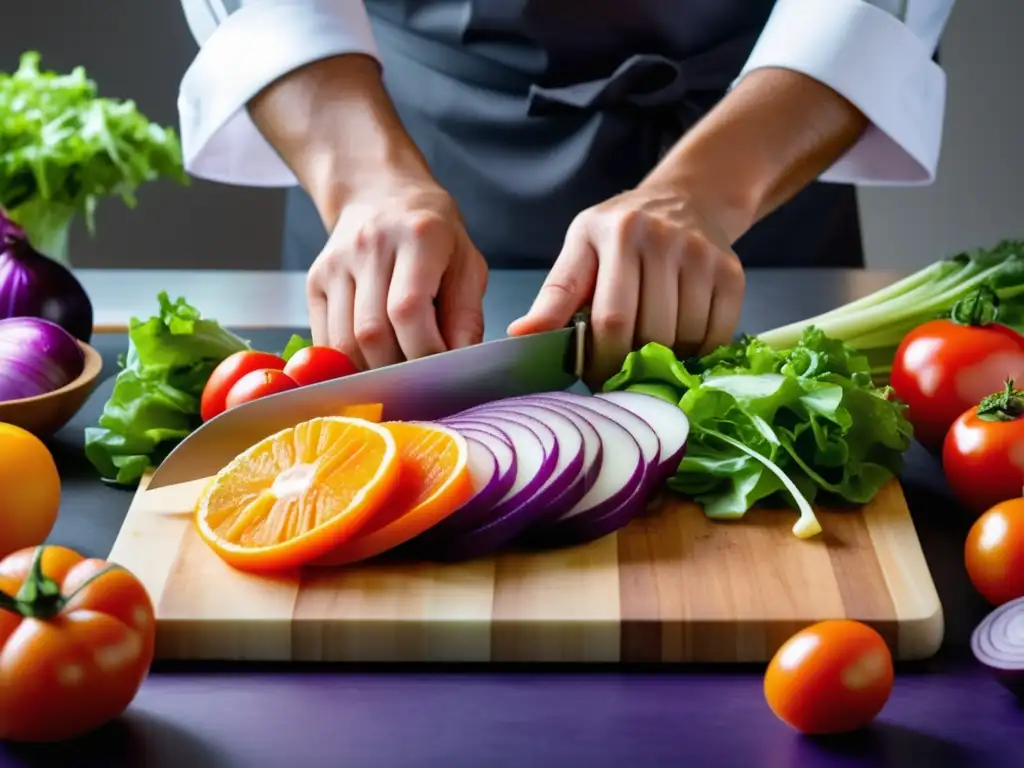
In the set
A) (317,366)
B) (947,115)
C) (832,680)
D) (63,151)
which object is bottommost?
(947,115)

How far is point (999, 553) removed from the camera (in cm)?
131

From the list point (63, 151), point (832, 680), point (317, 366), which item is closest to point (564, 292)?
point (317, 366)

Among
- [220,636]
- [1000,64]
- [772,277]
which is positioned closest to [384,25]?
[772,277]

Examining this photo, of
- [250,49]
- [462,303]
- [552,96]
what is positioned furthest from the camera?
[552,96]

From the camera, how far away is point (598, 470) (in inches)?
57.4

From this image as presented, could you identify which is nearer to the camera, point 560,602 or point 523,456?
point 560,602

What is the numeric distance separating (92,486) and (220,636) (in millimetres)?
455

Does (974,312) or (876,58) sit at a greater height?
(876,58)

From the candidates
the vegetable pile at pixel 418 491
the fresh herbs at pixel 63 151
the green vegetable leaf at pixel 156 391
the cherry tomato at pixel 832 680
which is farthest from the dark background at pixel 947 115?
the cherry tomato at pixel 832 680

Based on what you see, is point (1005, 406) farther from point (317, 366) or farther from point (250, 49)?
point (250, 49)

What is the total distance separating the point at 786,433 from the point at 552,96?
91cm

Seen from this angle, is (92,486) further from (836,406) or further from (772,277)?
(772,277)

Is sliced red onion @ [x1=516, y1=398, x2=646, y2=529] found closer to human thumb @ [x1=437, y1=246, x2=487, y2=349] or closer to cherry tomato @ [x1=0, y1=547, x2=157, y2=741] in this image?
human thumb @ [x1=437, y1=246, x2=487, y2=349]

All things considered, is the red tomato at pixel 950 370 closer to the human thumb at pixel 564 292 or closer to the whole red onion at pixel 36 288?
the human thumb at pixel 564 292
